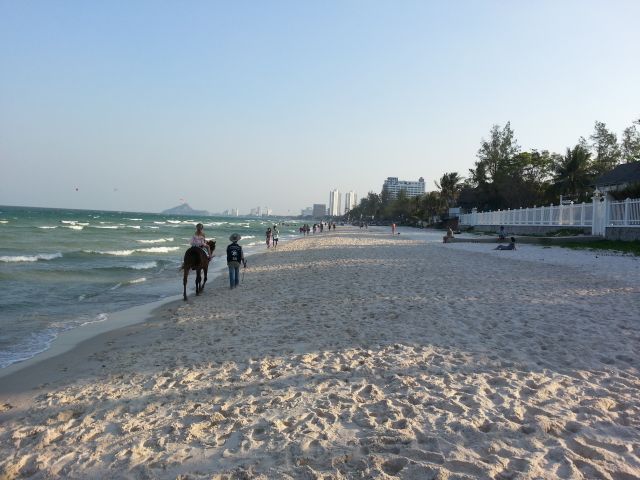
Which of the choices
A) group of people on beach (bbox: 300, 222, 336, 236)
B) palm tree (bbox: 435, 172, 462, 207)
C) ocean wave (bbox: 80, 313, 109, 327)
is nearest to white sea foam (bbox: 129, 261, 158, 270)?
ocean wave (bbox: 80, 313, 109, 327)

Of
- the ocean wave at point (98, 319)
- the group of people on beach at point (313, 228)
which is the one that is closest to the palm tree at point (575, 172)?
the group of people on beach at point (313, 228)

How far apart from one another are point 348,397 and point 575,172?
55695mm

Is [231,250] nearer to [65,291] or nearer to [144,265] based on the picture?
[65,291]

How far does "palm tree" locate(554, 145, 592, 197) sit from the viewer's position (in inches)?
2008

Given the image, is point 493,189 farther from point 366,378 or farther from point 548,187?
point 366,378

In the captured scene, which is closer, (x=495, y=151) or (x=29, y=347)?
(x=29, y=347)

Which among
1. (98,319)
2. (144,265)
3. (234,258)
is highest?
(234,258)

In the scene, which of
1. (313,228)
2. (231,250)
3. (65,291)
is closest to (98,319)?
(231,250)

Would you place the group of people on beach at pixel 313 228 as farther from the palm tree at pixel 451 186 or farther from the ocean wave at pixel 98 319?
the ocean wave at pixel 98 319

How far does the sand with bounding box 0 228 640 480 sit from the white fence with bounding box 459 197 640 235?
13.3m

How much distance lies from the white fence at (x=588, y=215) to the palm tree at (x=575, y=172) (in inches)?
766

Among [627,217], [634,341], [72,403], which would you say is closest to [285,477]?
[72,403]

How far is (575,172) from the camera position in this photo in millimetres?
51219

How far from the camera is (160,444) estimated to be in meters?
3.49
